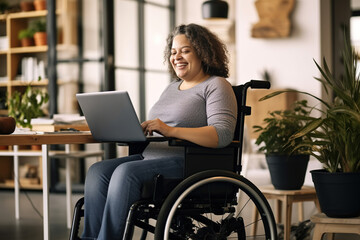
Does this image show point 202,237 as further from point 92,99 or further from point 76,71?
point 76,71

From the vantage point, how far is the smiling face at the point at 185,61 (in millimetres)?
2459

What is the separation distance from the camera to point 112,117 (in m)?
2.18

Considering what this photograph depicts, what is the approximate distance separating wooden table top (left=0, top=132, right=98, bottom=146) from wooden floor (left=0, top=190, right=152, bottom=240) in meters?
1.31

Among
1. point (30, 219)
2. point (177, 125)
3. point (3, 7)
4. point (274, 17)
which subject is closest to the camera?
point (177, 125)

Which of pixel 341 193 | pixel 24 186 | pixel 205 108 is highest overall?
pixel 205 108

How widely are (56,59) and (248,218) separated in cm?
273

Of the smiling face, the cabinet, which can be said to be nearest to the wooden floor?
the cabinet

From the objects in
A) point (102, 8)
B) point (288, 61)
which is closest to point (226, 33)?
Answer: point (288, 61)

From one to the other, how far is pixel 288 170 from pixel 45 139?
1.30 metres

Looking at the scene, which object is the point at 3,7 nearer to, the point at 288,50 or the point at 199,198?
the point at 288,50

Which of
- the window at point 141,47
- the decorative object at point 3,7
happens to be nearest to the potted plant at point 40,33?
the decorative object at point 3,7

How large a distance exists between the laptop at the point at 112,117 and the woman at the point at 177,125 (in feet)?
0.22

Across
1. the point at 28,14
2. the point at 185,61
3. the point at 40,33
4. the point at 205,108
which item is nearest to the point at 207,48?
the point at 185,61

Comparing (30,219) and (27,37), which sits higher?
(27,37)
